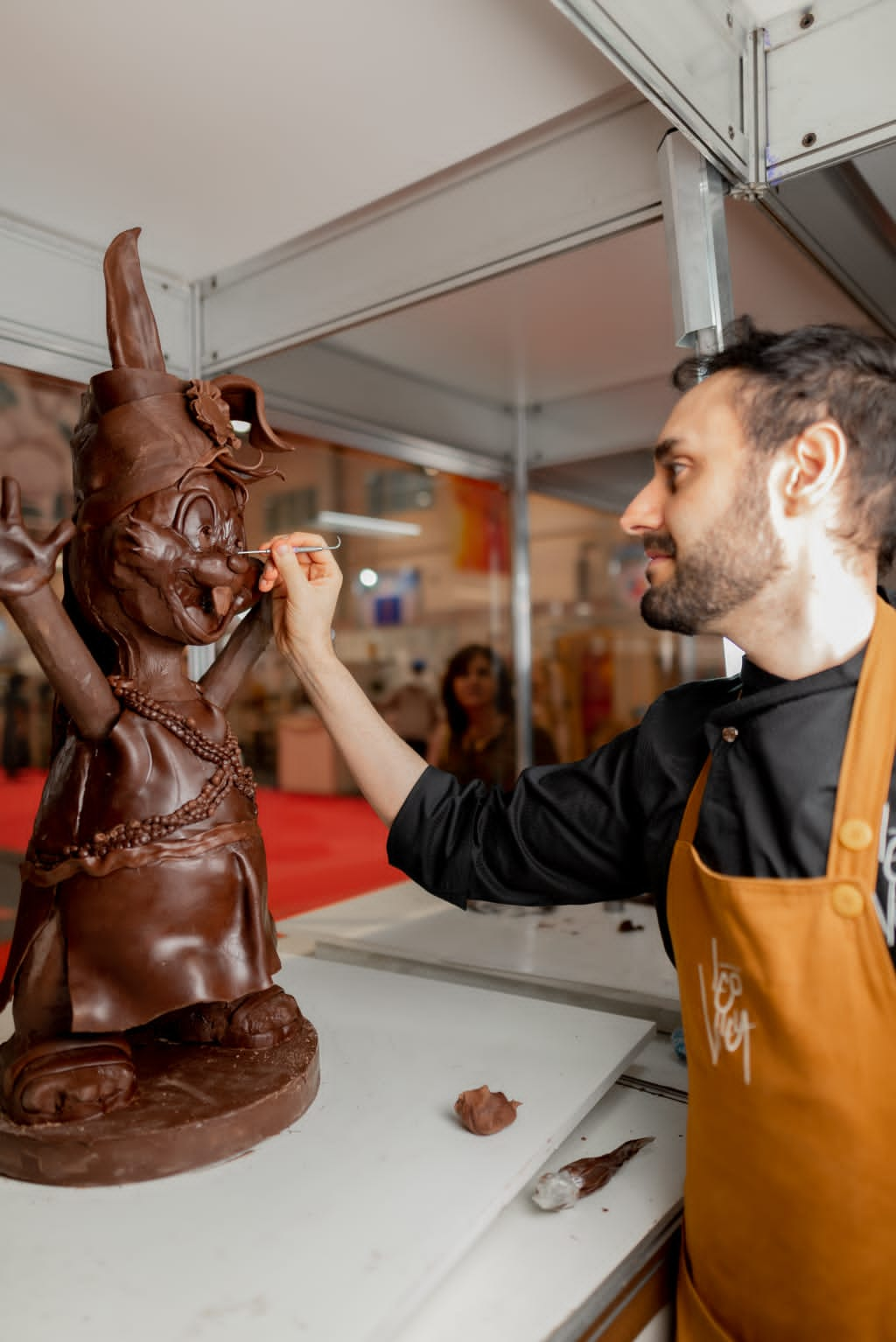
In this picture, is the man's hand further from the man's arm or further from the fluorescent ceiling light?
the fluorescent ceiling light

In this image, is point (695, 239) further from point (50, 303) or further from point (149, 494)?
point (50, 303)

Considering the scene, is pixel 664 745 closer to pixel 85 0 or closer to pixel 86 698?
pixel 86 698

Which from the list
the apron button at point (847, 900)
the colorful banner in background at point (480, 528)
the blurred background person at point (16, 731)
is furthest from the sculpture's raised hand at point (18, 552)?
the colorful banner in background at point (480, 528)

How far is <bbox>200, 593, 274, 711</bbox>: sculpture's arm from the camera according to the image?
1325 mm

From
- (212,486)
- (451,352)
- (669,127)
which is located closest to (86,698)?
(212,486)

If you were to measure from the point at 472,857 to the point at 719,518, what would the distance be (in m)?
0.55

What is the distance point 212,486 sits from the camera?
1200 mm

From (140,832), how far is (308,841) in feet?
4.68

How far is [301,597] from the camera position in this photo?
1.29m

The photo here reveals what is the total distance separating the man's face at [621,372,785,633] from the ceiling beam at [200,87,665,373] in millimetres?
421

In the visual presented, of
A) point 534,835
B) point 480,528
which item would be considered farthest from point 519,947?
point 480,528

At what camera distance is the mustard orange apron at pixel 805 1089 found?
885 mm

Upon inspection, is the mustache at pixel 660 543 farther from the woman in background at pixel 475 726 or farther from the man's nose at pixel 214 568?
the woman in background at pixel 475 726

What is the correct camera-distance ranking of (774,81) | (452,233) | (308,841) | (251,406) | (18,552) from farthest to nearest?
1. (308,841)
2. (452,233)
3. (251,406)
4. (774,81)
5. (18,552)
